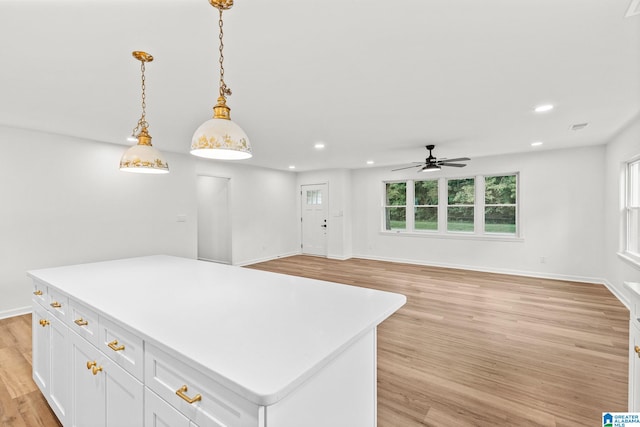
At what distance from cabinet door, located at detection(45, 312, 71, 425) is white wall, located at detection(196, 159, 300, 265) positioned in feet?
14.2

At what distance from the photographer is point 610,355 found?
8.31 feet

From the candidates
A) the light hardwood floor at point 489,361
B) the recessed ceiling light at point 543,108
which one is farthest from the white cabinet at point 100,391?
the recessed ceiling light at point 543,108

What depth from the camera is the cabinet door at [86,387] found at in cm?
134

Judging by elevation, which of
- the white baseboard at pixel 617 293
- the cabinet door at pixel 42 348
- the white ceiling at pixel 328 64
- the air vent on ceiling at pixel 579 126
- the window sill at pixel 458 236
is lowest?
the white baseboard at pixel 617 293

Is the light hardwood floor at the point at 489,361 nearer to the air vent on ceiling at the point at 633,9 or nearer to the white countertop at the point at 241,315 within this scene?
the white countertop at the point at 241,315

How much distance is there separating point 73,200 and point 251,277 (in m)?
3.78

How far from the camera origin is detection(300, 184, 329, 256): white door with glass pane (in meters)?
7.75

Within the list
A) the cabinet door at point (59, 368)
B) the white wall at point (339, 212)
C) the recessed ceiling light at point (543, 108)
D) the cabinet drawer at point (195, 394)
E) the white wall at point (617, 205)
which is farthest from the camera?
the white wall at point (339, 212)

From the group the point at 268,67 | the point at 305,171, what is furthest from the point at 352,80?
the point at 305,171

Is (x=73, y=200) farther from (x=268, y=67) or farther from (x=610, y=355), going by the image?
(x=610, y=355)

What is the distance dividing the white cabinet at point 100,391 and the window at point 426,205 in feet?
20.9

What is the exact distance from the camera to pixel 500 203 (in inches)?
227

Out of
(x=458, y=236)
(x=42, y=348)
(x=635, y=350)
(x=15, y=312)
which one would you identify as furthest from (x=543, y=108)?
(x=15, y=312)

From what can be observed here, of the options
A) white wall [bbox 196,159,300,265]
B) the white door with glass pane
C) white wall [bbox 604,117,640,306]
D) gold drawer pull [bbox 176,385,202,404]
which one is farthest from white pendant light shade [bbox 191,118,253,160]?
the white door with glass pane
